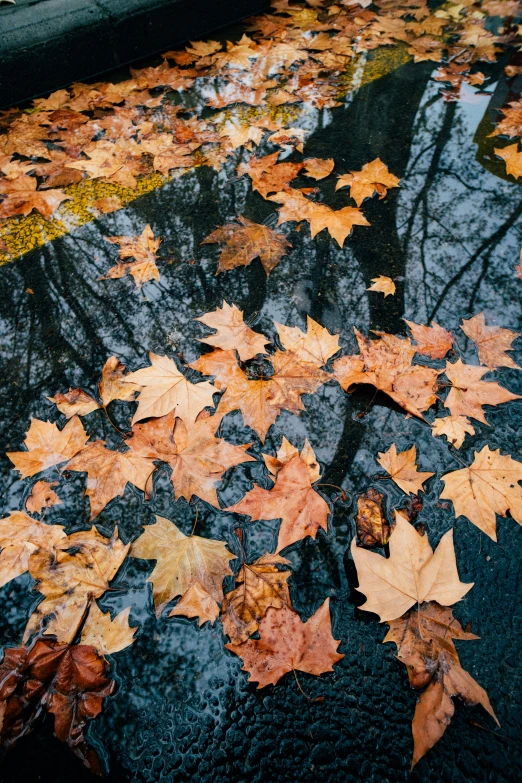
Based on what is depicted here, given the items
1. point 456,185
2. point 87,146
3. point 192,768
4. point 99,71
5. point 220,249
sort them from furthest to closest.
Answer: point 99,71
point 87,146
point 456,185
point 220,249
point 192,768

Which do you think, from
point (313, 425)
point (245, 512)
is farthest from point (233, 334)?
point (245, 512)

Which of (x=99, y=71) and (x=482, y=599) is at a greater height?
(x=99, y=71)

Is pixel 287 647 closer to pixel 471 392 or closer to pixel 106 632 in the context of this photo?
pixel 106 632

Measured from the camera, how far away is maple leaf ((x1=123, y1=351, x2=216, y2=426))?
166 centimetres

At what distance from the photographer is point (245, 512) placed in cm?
148

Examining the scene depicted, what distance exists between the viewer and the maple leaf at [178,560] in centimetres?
132

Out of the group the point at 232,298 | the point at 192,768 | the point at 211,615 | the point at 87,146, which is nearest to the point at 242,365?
the point at 232,298

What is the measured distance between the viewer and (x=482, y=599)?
130 cm

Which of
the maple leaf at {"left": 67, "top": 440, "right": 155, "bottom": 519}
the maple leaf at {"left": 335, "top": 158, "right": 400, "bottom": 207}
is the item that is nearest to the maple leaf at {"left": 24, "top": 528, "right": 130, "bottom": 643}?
the maple leaf at {"left": 67, "top": 440, "right": 155, "bottom": 519}

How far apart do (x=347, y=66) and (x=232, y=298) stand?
2564mm

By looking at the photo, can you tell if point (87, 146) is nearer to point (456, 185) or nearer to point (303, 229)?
point (303, 229)

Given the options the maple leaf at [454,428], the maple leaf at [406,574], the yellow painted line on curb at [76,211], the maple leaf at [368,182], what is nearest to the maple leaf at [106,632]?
the maple leaf at [406,574]

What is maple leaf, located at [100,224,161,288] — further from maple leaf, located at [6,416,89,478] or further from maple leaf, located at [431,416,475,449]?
maple leaf, located at [431,416,475,449]

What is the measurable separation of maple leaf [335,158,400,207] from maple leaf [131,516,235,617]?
193cm
